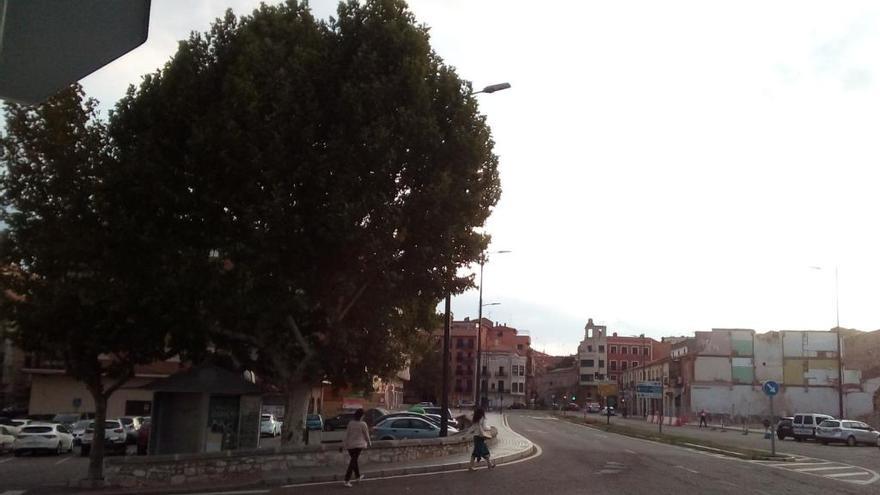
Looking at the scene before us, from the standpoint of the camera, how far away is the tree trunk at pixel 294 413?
2136 cm

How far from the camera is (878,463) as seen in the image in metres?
29.8

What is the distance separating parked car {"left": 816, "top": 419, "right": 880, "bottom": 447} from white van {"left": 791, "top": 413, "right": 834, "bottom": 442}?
44.7 inches

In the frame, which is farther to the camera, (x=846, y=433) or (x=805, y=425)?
(x=805, y=425)

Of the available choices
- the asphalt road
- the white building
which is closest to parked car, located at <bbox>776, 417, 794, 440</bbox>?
the asphalt road

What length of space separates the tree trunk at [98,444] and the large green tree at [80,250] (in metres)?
0.05

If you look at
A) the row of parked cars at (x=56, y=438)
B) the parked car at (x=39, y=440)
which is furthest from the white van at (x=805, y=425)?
the parked car at (x=39, y=440)

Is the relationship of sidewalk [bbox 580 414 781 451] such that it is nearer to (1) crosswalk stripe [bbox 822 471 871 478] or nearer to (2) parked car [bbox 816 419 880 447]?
(2) parked car [bbox 816 419 880 447]

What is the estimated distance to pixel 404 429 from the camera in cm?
3228

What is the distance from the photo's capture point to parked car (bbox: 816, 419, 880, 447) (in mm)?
46781

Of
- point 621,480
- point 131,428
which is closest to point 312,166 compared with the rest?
point 621,480

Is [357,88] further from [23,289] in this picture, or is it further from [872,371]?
[872,371]

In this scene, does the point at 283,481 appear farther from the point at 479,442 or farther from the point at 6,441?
the point at 6,441

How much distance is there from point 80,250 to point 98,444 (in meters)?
5.14

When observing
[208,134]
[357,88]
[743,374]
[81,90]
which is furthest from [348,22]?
[743,374]
